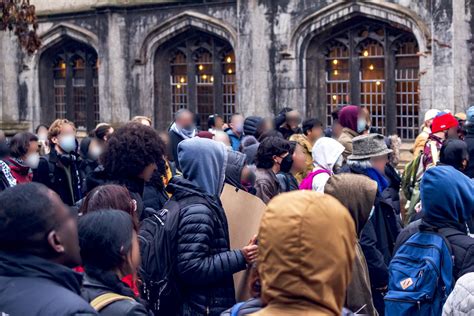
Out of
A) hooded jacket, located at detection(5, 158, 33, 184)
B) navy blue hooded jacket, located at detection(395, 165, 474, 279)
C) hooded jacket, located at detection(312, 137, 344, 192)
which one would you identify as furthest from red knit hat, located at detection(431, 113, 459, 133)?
navy blue hooded jacket, located at detection(395, 165, 474, 279)

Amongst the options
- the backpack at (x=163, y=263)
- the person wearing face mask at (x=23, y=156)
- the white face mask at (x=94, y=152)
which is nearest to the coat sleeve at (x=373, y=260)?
the backpack at (x=163, y=263)

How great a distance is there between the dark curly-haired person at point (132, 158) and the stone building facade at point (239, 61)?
35.0 ft

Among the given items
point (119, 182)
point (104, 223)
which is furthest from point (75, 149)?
point (104, 223)

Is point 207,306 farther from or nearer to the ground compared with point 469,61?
nearer to the ground

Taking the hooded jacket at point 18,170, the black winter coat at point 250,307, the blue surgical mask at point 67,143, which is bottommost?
the black winter coat at point 250,307

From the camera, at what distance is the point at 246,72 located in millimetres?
18422

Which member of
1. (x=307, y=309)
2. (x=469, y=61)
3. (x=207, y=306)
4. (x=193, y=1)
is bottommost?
(x=207, y=306)

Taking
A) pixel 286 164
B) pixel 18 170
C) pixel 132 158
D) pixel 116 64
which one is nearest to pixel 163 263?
pixel 132 158

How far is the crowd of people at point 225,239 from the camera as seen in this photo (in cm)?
250

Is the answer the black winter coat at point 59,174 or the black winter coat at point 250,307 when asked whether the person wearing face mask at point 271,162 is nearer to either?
the black winter coat at point 59,174

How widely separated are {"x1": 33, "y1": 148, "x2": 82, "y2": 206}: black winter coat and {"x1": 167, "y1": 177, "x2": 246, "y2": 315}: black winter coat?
14.8 feet

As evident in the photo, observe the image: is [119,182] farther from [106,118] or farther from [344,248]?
[106,118]

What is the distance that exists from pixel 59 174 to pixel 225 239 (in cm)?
470

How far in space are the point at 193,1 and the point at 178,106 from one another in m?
2.71
